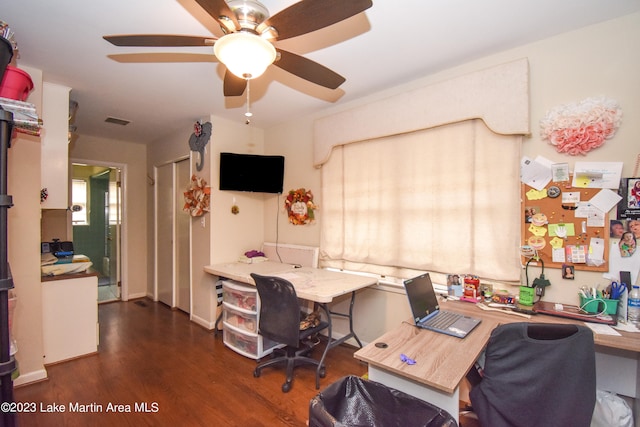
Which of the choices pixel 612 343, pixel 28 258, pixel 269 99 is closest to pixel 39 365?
pixel 28 258

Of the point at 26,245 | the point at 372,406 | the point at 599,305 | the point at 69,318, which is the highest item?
the point at 26,245

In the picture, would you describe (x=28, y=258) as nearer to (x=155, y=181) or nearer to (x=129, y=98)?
(x=129, y=98)

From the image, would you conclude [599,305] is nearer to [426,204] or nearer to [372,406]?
[426,204]

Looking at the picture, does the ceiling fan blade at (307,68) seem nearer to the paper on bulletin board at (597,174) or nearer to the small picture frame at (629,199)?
the paper on bulletin board at (597,174)

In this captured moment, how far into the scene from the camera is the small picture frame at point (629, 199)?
1727mm

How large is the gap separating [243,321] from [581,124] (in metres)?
3.06

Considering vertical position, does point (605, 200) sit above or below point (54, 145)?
below

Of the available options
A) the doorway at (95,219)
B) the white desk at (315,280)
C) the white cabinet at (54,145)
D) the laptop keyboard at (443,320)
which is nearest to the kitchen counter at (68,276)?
the white cabinet at (54,145)

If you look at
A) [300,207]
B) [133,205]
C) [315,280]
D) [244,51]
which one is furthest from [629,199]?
[133,205]

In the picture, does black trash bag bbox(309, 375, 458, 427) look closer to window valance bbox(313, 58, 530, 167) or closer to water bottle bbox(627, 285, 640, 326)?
water bottle bbox(627, 285, 640, 326)

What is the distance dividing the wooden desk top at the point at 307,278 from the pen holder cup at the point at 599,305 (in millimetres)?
1432

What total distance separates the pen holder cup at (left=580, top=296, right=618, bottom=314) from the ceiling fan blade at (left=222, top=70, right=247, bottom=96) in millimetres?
2586

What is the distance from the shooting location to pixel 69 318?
2.74m

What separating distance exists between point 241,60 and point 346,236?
6.68 feet
